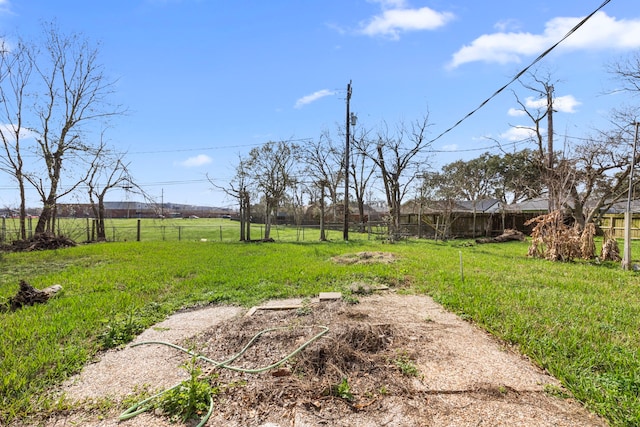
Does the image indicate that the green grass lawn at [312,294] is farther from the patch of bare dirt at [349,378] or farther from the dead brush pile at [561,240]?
the dead brush pile at [561,240]

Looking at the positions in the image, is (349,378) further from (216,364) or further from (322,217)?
(322,217)

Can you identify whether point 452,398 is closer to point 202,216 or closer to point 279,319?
point 279,319

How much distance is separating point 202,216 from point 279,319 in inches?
1414

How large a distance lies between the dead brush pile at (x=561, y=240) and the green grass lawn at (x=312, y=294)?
580 millimetres

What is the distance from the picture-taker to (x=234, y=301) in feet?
16.7

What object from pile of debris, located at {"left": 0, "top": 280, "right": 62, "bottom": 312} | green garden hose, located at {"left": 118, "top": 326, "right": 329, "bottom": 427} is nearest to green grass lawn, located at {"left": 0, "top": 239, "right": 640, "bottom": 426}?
pile of debris, located at {"left": 0, "top": 280, "right": 62, "bottom": 312}

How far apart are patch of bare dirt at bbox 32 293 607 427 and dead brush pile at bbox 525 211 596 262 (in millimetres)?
6977

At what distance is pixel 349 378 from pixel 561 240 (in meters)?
8.98

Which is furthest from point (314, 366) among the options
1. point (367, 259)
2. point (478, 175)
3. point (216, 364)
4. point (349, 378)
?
point (478, 175)

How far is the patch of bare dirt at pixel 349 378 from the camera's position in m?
2.10

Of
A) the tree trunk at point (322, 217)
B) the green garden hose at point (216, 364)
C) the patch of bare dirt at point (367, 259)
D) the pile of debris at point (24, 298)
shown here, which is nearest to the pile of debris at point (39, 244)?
the pile of debris at point (24, 298)

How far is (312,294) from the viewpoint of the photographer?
5.41 meters

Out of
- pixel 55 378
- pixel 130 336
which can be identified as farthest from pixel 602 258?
pixel 55 378

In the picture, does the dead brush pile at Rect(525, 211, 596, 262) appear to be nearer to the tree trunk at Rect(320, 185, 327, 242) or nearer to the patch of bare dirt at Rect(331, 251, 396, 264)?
the patch of bare dirt at Rect(331, 251, 396, 264)
